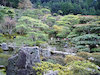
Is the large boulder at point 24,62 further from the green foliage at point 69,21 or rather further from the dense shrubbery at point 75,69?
the green foliage at point 69,21

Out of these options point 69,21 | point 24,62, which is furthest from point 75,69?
point 69,21

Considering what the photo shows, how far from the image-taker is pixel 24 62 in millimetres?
3439

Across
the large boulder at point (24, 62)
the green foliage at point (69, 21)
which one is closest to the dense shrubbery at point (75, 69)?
the large boulder at point (24, 62)

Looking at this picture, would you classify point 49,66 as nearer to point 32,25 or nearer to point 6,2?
point 32,25

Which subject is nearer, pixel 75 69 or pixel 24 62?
pixel 75 69

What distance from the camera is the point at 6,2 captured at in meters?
21.4

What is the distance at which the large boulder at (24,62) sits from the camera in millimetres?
3420

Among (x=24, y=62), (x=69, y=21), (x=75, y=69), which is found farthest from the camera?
(x=69, y=21)

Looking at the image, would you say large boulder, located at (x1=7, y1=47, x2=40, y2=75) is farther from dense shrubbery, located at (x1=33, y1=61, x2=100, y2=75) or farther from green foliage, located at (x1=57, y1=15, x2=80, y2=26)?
green foliage, located at (x1=57, y1=15, x2=80, y2=26)

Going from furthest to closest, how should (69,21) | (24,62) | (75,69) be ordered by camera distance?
(69,21), (24,62), (75,69)

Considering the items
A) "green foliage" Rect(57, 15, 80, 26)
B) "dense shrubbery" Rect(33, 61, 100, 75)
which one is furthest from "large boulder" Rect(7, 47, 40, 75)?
"green foliage" Rect(57, 15, 80, 26)

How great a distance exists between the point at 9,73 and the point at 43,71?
132 cm

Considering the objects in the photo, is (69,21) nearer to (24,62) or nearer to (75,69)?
(24,62)

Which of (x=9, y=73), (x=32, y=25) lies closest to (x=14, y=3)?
(x=32, y=25)
